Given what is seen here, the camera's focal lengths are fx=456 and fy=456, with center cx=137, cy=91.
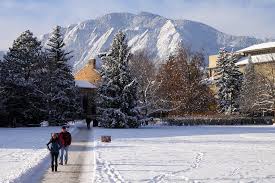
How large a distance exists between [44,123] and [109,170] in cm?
4270

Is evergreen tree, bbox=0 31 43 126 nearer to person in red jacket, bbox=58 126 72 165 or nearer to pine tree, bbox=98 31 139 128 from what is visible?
pine tree, bbox=98 31 139 128

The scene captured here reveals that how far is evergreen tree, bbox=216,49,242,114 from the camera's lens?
6911 centimetres

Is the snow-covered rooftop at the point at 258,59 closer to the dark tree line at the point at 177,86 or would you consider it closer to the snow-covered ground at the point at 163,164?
the dark tree line at the point at 177,86

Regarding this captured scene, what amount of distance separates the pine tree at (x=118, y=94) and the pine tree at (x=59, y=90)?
475 cm

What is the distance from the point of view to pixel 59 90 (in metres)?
53.2

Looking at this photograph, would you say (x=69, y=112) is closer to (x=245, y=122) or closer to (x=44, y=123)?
(x=44, y=123)

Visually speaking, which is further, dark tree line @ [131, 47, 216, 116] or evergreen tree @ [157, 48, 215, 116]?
evergreen tree @ [157, 48, 215, 116]

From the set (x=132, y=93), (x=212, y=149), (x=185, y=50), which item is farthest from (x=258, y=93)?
(x=212, y=149)

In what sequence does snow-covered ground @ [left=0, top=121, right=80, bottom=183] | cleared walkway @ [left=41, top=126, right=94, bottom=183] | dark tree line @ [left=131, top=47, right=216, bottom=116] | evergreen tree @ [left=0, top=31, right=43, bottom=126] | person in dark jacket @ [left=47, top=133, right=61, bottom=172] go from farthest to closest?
dark tree line @ [left=131, top=47, right=216, bottom=116]
evergreen tree @ [left=0, top=31, right=43, bottom=126]
person in dark jacket @ [left=47, top=133, right=61, bottom=172]
snow-covered ground @ [left=0, top=121, right=80, bottom=183]
cleared walkway @ [left=41, top=126, right=94, bottom=183]

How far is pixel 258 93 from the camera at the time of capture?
59.9 m

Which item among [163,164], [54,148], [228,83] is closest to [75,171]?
[54,148]

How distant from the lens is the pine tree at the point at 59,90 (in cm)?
5284

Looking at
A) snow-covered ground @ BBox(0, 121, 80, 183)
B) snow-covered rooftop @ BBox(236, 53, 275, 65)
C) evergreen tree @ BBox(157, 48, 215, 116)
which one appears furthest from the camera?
snow-covered rooftop @ BBox(236, 53, 275, 65)


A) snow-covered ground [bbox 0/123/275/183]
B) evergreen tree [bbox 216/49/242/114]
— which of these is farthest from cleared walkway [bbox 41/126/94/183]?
evergreen tree [bbox 216/49/242/114]
